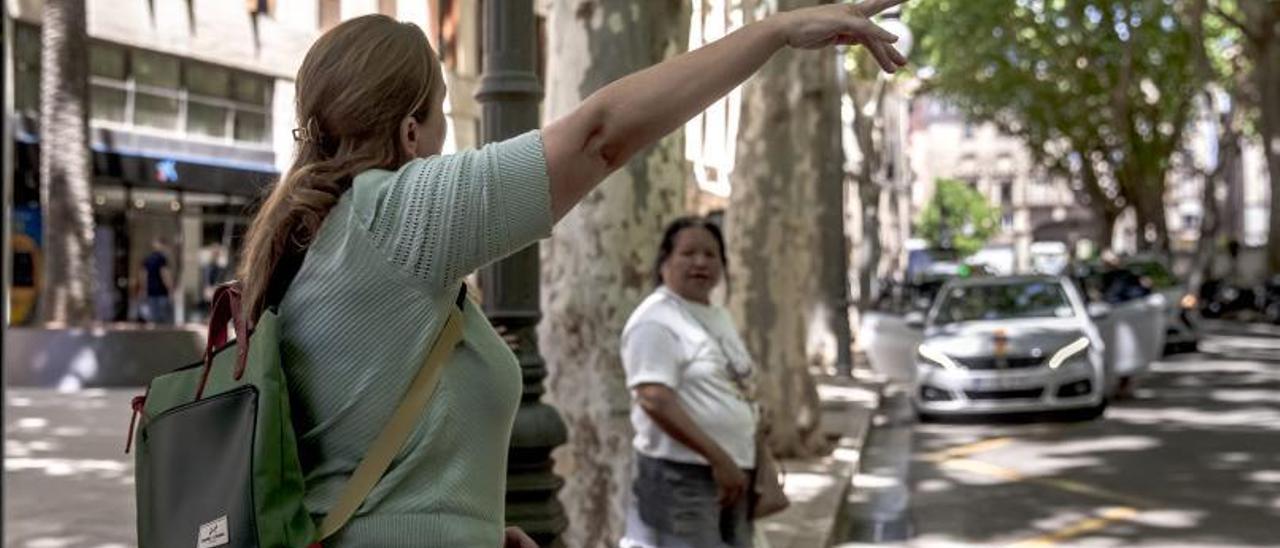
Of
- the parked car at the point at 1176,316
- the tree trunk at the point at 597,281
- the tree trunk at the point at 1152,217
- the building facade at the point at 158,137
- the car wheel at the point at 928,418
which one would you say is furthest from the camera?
the tree trunk at the point at 1152,217

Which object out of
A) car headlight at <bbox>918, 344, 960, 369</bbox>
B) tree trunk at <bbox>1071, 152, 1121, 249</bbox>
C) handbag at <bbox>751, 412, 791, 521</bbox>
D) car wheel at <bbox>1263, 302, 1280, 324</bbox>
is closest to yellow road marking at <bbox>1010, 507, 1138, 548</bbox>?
handbag at <bbox>751, 412, 791, 521</bbox>

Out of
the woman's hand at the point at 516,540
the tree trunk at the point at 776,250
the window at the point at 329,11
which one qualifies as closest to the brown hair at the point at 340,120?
the woman's hand at the point at 516,540

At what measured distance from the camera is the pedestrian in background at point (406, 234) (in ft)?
7.28

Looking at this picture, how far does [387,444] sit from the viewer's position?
2242mm

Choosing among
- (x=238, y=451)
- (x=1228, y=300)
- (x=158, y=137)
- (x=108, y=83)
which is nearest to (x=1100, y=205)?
(x=1228, y=300)

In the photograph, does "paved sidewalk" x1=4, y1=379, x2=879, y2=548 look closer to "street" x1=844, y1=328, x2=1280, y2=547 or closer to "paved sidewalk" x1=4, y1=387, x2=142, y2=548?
"paved sidewalk" x1=4, y1=387, x2=142, y2=548

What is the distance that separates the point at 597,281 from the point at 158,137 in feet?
58.9

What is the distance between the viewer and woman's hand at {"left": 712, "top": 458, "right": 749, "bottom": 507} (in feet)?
16.6

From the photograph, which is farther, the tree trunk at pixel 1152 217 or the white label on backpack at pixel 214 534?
the tree trunk at pixel 1152 217

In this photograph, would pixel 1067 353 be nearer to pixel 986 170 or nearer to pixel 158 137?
pixel 158 137

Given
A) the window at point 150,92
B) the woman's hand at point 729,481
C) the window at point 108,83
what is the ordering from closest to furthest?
the woman's hand at point 729,481 → the window at point 150,92 → the window at point 108,83

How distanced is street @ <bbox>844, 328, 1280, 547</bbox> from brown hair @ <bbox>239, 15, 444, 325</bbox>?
749 cm

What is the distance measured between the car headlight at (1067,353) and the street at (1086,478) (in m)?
0.55

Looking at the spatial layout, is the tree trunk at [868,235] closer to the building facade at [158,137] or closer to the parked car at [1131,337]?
the parked car at [1131,337]
